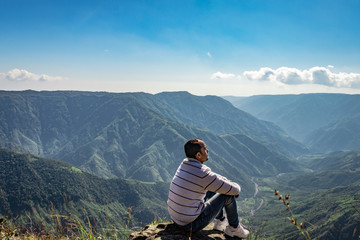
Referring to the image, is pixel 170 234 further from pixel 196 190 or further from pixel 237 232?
pixel 237 232

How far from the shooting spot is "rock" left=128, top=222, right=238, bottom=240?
251 inches

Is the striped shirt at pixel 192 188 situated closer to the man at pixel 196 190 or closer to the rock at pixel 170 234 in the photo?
the man at pixel 196 190

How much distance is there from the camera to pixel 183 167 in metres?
6.75

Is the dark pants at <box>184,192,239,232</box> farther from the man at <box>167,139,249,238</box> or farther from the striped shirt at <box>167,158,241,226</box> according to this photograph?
the striped shirt at <box>167,158,241,226</box>

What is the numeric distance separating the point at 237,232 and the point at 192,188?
1935 millimetres

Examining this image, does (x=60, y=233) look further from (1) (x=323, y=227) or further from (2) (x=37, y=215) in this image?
(2) (x=37, y=215)

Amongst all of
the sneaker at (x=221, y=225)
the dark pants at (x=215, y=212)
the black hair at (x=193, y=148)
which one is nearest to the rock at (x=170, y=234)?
the sneaker at (x=221, y=225)

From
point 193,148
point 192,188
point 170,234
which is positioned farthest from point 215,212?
point 193,148

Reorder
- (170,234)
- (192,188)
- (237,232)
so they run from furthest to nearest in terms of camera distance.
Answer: (237,232)
(192,188)
(170,234)

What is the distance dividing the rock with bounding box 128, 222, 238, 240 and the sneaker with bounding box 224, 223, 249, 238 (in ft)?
0.62

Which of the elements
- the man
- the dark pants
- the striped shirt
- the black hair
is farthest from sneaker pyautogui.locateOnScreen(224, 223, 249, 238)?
the black hair

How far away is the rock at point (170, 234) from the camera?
6.37m

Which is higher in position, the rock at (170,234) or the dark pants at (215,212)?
the dark pants at (215,212)

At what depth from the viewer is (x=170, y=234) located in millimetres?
6520
